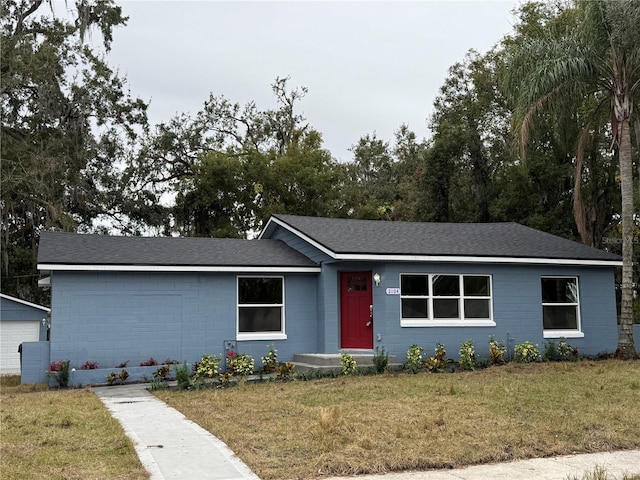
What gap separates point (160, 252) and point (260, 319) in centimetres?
307

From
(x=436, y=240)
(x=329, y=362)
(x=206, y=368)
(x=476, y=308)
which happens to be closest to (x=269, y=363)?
(x=329, y=362)

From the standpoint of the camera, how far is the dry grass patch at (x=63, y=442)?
248 inches

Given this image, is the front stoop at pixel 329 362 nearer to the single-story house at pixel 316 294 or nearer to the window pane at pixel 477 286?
the single-story house at pixel 316 294

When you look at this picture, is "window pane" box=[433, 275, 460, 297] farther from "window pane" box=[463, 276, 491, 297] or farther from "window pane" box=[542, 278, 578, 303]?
"window pane" box=[542, 278, 578, 303]

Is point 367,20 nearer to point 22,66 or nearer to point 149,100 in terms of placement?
point 22,66

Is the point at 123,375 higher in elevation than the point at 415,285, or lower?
lower

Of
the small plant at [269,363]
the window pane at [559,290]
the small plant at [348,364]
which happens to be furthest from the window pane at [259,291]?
the window pane at [559,290]

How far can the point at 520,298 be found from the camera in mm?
17219

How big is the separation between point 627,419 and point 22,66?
74.7ft

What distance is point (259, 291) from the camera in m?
16.7

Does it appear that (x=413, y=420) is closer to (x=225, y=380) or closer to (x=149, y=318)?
(x=225, y=380)

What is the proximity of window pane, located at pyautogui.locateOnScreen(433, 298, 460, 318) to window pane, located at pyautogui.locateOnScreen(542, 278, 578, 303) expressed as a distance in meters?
2.99

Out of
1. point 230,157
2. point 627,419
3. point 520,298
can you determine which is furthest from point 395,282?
point 230,157

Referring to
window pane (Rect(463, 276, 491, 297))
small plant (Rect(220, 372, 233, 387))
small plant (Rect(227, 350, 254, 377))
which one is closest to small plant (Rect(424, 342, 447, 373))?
window pane (Rect(463, 276, 491, 297))
